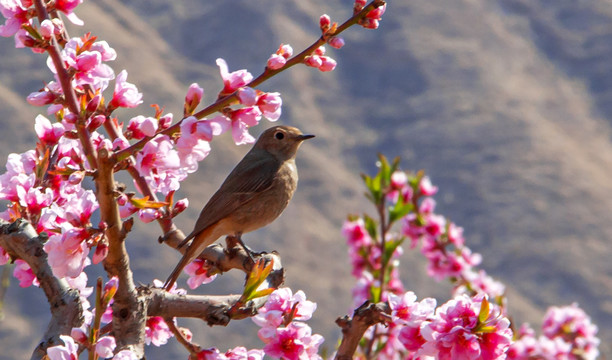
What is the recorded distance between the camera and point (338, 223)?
50938 mm

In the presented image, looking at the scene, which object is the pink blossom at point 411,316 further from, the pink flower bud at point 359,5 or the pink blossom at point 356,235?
the pink blossom at point 356,235

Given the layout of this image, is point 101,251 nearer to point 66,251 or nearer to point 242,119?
point 66,251

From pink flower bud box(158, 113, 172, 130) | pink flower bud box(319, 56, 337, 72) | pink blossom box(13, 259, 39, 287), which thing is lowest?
pink blossom box(13, 259, 39, 287)

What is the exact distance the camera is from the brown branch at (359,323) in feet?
6.27

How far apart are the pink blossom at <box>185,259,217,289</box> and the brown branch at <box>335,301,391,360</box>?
646 millimetres

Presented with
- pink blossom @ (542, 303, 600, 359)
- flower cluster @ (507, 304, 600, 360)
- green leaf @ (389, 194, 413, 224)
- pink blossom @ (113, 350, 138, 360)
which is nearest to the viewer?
pink blossom @ (113, 350, 138, 360)

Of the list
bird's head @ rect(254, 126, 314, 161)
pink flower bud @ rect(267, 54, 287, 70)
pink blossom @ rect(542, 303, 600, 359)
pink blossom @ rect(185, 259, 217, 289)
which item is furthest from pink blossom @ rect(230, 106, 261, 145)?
pink blossom @ rect(542, 303, 600, 359)

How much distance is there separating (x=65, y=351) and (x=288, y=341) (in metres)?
0.57

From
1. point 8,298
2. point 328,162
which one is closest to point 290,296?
point 8,298

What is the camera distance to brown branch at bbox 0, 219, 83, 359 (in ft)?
5.84

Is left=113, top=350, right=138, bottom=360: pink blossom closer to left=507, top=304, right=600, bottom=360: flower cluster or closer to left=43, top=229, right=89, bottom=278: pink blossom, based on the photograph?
left=43, top=229, right=89, bottom=278: pink blossom

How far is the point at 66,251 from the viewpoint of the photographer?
1.72 metres

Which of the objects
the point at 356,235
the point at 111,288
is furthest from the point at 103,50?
the point at 356,235

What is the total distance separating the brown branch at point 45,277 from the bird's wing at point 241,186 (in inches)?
45.1
